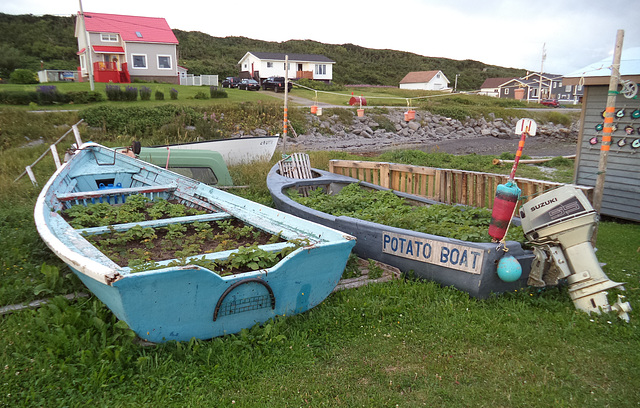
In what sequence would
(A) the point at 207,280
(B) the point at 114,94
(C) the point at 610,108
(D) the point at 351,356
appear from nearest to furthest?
(A) the point at 207,280, (D) the point at 351,356, (C) the point at 610,108, (B) the point at 114,94

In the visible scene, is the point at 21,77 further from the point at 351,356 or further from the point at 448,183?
the point at 351,356

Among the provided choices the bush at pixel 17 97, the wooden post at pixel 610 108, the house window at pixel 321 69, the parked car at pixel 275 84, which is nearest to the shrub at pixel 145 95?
the bush at pixel 17 97

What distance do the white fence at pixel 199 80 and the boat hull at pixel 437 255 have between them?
34974 millimetres

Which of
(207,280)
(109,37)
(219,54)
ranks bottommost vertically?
(207,280)

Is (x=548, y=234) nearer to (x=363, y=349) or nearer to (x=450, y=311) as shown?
(x=450, y=311)

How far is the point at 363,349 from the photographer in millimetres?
3672

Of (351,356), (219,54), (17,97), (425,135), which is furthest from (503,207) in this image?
(219,54)

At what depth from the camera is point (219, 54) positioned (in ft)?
207

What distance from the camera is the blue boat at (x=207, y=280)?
10.4 ft

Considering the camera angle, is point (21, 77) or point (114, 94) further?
point (21, 77)

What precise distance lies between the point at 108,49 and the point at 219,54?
107ft

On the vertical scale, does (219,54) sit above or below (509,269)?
above

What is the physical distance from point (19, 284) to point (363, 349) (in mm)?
3641

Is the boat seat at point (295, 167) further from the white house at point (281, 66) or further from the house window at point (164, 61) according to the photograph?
the white house at point (281, 66)
